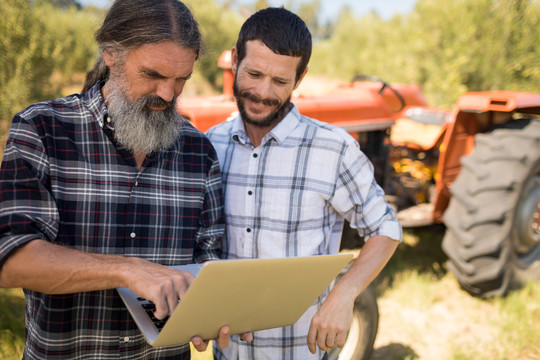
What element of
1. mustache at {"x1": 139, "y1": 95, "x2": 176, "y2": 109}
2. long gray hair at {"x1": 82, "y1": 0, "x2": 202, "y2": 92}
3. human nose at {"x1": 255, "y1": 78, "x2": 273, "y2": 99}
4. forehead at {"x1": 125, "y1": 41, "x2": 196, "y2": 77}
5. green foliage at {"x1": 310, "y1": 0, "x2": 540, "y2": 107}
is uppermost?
green foliage at {"x1": 310, "y1": 0, "x2": 540, "y2": 107}

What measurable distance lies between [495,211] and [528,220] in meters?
0.46

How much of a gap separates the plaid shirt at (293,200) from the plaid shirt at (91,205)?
0.21m

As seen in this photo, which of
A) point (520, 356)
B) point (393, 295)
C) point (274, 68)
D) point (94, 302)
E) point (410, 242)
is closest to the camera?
point (94, 302)

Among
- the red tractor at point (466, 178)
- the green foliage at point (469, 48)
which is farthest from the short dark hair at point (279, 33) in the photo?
the green foliage at point (469, 48)

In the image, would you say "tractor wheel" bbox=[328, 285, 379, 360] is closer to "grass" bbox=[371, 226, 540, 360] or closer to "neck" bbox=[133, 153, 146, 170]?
"grass" bbox=[371, 226, 540, 360]

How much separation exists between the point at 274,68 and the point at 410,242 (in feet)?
12.0

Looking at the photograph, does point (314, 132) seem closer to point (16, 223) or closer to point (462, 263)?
point (16, 223)

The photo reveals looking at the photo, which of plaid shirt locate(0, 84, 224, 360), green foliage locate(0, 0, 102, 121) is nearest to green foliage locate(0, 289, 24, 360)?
plaid shirt locate(0, 84, 224, 360)

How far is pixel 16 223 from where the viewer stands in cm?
118

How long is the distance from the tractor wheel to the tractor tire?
982 mm

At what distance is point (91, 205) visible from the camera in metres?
1.39

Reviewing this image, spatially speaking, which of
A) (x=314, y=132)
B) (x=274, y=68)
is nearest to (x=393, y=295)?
(x=314, y=132)

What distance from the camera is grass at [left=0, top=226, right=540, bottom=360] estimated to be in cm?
294

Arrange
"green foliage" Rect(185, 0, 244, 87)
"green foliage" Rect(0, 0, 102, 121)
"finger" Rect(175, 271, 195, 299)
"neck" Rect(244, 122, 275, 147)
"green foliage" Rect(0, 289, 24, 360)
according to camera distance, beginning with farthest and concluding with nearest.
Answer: "green foliage" Rect(185, 0, 244, 87) → "green foliage" Rect(0, 0, 102, 121) → "green foliage" Rect(0, 289, 24, 360) → "neck" Rect(244, 122, 275, 147) → "finger" Rect(175, 271, 195, 299)
